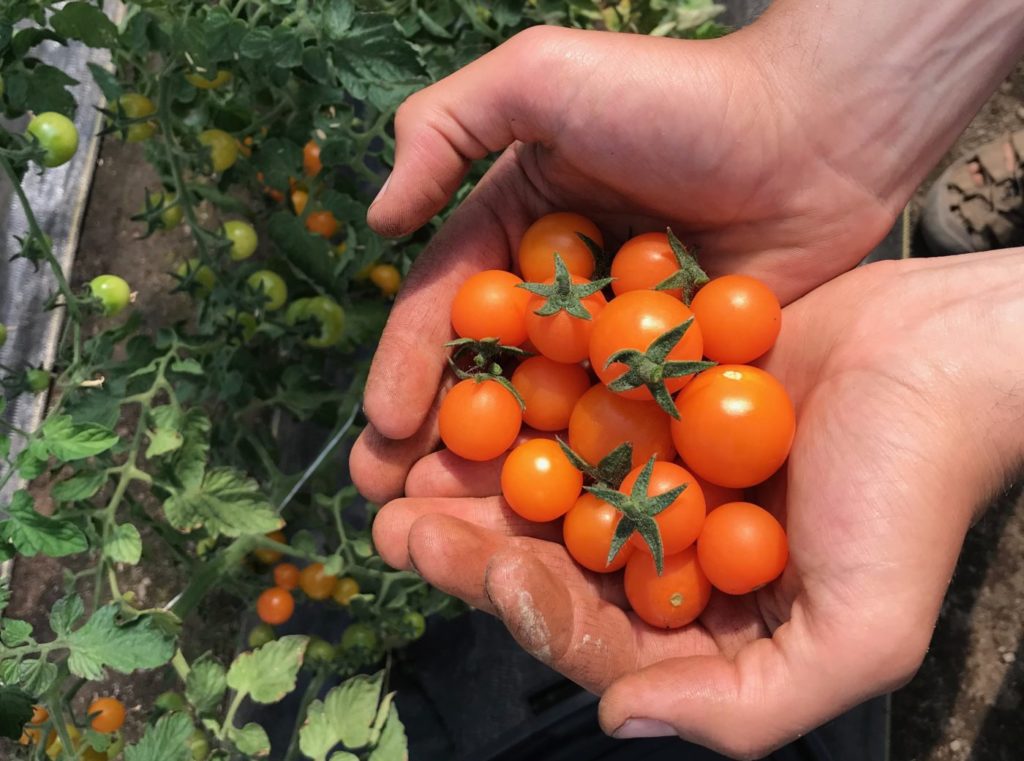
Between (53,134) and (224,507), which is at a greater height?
(53,134)

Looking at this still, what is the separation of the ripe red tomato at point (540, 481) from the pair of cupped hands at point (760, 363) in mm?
70

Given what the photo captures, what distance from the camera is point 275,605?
1.61m

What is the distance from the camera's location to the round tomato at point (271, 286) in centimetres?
160

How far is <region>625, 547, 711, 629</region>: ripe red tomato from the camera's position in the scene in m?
1.13

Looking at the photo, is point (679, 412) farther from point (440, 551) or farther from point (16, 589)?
point (16, 589)

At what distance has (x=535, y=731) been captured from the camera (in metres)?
1.55

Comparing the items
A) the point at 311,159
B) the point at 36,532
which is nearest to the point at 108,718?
the point at 36,532

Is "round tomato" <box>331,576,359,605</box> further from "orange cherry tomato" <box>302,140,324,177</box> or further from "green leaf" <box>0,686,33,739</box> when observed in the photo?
"orange cherry tomato" <box>302,140,324,177</box>

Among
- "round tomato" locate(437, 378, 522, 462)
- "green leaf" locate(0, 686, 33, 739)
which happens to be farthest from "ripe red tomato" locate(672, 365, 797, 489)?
"green leaf" locate(0, 686, 33, 739)

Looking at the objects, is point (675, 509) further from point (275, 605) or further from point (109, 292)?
point (109, 292)

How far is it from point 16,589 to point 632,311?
5.39ft

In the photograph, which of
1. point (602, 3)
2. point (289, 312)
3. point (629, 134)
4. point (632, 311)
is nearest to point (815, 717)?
point (632, 311)

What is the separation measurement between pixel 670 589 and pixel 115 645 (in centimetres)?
74

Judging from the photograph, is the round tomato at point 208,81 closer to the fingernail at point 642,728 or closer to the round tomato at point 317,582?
the round tomato at point 317,582
